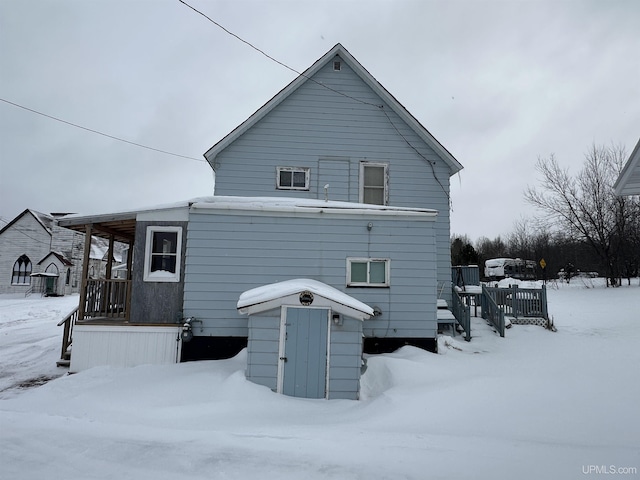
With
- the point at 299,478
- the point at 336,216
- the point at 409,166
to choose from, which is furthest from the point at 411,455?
the point at 409,166

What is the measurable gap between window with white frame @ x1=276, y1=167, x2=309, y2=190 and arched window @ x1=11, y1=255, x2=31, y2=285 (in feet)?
111

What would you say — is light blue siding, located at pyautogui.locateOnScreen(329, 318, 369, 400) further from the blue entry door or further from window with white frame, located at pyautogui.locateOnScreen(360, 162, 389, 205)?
window with white frame, located at pyautogui.locateOnScreen(360, 162, 389, 205)

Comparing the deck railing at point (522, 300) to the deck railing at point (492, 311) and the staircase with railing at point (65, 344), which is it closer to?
the deck railing at point (492, 311)

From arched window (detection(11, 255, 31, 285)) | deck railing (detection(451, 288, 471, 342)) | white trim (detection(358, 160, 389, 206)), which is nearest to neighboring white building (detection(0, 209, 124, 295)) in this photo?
arched window (detection(11, 255, 31, 285))

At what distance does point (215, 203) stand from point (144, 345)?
147 inches

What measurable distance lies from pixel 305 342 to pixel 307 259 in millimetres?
2474

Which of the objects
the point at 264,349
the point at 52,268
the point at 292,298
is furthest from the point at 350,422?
the point at 52,268

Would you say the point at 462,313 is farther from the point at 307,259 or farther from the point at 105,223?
the point at 105,223

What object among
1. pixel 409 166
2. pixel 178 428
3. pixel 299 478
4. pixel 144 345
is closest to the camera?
pixel 299 478

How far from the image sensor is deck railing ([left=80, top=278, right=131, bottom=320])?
9.21 metres

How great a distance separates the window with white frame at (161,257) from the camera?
29.6 feet

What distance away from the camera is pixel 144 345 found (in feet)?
28.7

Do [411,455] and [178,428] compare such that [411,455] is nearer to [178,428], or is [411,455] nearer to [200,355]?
[178,428]

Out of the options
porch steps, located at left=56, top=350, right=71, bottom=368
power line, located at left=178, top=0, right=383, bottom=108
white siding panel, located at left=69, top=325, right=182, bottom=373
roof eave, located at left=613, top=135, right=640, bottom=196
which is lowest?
porch steps, located at left=56, top=350, right=71, bottom=368
